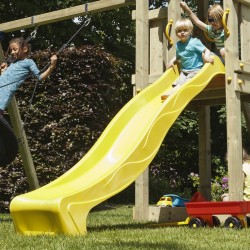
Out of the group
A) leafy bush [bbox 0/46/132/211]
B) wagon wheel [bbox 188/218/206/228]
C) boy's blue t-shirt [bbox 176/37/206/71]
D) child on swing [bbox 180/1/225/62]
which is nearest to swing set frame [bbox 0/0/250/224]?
child on swing [bbox 180/1/225/62]

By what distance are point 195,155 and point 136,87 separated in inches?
423

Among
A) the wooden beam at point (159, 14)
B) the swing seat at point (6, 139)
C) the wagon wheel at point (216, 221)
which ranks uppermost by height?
the wooden beam at point (159, 14)

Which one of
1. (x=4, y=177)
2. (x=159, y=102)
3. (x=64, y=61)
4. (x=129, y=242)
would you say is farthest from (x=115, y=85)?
(x=129, y=242)

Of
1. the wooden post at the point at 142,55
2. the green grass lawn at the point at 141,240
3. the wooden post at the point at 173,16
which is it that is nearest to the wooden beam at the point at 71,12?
the wooden post at the point at 142,55

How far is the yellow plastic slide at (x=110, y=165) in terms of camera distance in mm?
5855

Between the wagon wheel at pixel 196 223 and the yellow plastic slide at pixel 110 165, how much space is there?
85 centimetres

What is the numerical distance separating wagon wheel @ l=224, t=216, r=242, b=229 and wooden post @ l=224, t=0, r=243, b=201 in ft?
1.35

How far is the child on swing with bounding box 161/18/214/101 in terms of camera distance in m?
7.70

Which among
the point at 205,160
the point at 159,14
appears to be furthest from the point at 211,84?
the point at 205,160

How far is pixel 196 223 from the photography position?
6.88 meters

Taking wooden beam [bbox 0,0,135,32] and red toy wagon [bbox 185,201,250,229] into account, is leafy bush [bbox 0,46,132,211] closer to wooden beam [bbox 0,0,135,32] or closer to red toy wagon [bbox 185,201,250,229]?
wooden beam [bbox 0,0,135,32]

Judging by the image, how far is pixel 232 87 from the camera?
23.9ft

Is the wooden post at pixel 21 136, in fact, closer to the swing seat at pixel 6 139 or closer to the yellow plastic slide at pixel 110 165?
the yellow plastic slide at pixel 110 165

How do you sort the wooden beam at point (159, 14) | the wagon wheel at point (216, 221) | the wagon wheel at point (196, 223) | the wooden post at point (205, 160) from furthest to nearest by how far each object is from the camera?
the wooden post at point (205, 160)
the wooden beam at point (159, 14)
the wagon wheel at point (216, 221)
the wagon wheel at point (196, 223)
